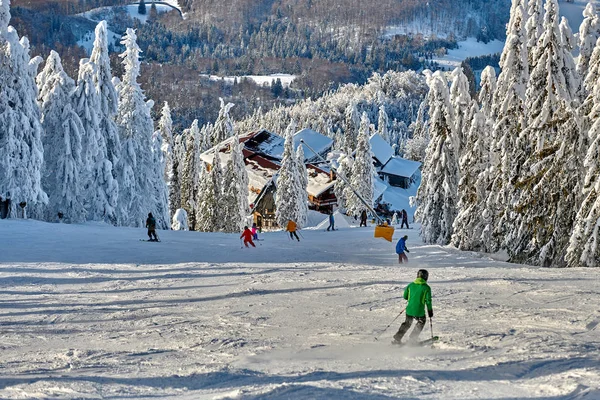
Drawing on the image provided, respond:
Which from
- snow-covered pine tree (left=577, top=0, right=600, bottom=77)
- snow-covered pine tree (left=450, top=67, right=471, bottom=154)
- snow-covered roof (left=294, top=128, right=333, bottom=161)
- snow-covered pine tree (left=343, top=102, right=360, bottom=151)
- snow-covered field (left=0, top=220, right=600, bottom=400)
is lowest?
snow-covered field (left=0, top=220, right=600, bottom=400)

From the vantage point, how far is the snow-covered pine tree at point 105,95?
43.2 m

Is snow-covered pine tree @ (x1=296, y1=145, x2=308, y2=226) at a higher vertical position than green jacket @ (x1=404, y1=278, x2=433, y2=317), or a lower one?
higher

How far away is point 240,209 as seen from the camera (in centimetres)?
6425

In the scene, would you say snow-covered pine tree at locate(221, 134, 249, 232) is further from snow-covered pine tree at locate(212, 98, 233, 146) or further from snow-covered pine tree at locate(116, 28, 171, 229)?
snow-covered pine tree at locate(212, 98, 233, 146)

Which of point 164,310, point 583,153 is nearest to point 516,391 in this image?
point 164,310

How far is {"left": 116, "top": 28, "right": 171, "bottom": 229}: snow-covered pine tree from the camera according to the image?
45.6m

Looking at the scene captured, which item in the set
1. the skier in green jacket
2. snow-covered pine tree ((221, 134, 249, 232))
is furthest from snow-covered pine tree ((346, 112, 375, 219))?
the skier in green jacket

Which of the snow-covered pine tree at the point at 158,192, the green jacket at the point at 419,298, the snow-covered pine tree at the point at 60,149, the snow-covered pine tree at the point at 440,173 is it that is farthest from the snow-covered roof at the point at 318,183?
the green jacket at the point at 419,298

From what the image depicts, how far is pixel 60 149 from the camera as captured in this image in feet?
133

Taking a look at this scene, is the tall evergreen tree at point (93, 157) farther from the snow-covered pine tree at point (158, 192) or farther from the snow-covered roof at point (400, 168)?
the snow-covered roof at point (400, 168)

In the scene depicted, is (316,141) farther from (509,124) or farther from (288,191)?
(509,124)

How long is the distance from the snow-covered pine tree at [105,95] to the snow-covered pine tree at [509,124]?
24.5 m

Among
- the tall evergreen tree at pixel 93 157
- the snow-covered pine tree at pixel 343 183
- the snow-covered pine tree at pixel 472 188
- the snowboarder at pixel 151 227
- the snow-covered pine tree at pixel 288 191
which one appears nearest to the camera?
the snowboarder at pixel 151 227

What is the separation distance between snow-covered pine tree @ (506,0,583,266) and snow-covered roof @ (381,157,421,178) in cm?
9020
